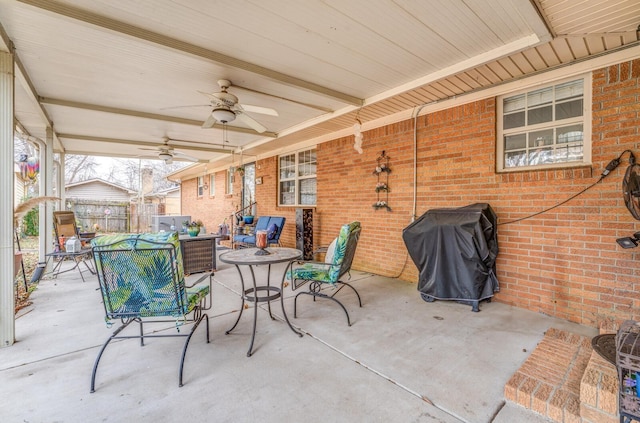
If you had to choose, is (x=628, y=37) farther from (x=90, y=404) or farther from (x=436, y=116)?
(x=90, y=404)

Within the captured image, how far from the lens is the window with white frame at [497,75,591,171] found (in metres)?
3.05

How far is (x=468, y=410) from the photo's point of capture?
174cm

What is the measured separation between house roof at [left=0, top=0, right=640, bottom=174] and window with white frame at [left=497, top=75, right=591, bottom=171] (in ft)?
0.95

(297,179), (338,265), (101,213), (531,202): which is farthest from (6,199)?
(101,213)

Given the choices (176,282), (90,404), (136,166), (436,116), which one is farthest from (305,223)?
(136,166)

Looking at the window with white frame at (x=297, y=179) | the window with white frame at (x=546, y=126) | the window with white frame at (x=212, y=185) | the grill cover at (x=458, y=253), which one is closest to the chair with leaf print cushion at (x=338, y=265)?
the grill cover at (x=458, y=253)

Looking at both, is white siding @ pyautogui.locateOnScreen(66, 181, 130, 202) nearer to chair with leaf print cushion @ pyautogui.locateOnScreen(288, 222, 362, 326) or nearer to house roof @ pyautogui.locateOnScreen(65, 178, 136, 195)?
house roof @ pyautogui.locateOnScreen(65, 178, 136, 195)

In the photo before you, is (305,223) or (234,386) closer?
(234,386)

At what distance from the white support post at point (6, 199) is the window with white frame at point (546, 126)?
16.9 feet

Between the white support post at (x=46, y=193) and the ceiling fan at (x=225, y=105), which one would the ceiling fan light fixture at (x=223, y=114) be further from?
the white support post at (x=46, y=193)

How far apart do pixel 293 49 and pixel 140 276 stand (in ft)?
8.06

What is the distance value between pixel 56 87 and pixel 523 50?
5.54 m

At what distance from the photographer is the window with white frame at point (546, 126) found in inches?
120

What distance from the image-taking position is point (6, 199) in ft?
8.37
